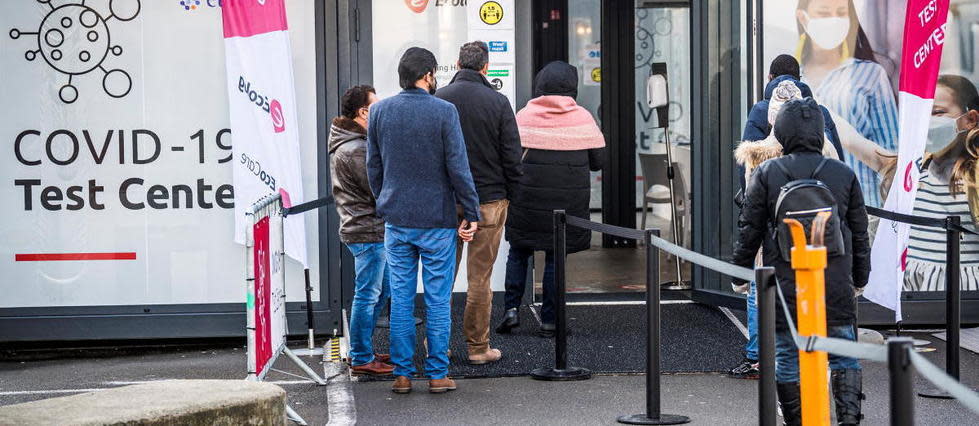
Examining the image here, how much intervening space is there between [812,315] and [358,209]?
3222 millimetres

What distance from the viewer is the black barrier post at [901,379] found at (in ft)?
11.4

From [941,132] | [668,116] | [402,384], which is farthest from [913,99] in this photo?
[668,116]

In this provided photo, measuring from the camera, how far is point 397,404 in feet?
22.6

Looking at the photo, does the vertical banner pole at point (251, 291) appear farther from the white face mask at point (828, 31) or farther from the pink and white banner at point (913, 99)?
the white face mask at point (828, 31)

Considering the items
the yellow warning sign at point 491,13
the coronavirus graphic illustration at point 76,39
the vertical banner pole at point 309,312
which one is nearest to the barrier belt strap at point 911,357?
the vertical banner pole at point 309,312

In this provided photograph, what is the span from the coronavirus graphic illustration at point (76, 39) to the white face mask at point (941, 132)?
5.11 metres

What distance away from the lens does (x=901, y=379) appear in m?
3.49

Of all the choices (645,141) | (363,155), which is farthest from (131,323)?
(645,141)

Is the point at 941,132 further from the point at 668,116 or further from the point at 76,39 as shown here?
the point at 76,39

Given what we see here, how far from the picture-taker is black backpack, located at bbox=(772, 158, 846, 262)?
5.46 meters

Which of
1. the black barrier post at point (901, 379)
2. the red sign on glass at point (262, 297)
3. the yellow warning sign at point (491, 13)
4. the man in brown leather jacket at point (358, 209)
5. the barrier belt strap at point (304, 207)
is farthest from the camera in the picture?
the yellow warning sign at point (491, 13)

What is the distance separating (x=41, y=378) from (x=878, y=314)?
206 inches

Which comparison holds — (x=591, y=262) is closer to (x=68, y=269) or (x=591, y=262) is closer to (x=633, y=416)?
(x=68, y=269)

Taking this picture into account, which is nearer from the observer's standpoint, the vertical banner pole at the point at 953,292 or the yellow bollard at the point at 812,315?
the yellow bollard at the point at 812,315
